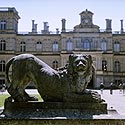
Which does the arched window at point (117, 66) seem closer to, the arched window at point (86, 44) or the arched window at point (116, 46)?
the arched window at point (116, 46)

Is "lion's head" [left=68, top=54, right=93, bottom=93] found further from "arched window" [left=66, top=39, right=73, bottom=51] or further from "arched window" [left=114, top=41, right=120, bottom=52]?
"arched window" [left=114, top=41, right=120, bottom=52]

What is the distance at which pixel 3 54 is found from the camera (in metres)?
62.5

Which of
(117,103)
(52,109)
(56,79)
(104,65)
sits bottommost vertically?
(117,103)

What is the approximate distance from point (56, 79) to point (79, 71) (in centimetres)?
50

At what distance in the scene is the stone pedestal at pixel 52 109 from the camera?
5.75 metres

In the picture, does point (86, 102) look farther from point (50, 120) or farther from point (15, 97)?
point (15, 97)

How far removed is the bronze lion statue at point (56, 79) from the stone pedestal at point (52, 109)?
138mm

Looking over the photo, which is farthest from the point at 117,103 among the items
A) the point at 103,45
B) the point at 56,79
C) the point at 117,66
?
the point at 117,66

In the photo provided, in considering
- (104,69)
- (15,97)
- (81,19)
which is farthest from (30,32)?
(15,97)

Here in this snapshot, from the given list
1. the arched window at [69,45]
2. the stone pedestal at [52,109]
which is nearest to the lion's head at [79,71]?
the stone pedestal at [52,109]

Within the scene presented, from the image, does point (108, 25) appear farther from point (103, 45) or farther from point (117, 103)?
point (117, 103)

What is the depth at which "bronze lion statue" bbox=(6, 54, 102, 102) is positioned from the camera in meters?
6.09

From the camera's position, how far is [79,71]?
6.07 metres

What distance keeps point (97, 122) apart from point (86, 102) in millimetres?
814
